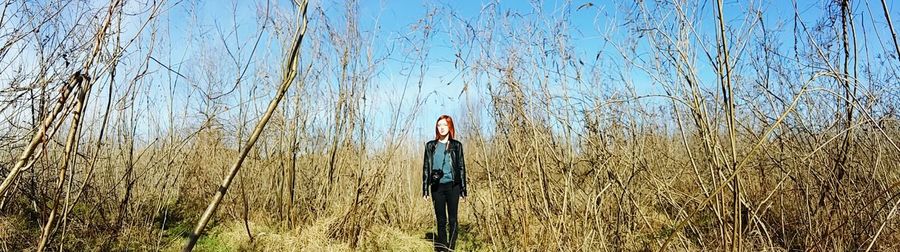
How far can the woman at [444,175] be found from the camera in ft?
15.1

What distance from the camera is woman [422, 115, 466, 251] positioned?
461 cm

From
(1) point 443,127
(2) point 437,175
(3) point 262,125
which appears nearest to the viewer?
(3) point 262,125

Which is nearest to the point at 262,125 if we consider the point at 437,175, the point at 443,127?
the point at 437,175

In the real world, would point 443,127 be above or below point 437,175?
above

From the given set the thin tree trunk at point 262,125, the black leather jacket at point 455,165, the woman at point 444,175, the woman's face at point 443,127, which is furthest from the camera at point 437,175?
the thin tree trunk at point 262,125

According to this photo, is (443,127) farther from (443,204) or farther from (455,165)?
(443,204)

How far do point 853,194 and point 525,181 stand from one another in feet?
5.22

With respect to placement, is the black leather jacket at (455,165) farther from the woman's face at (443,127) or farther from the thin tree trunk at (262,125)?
the thin tree trunk at (262,125)

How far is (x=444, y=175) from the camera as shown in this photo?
4621 millimetres

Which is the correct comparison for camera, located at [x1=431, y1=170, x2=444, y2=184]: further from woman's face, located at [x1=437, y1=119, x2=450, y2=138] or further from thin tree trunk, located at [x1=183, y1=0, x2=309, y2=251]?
thin tree trunk, located at [x1=183, y1=0, x2=309, y2=251]

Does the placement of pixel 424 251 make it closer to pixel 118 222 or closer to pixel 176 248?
pixel 176 248

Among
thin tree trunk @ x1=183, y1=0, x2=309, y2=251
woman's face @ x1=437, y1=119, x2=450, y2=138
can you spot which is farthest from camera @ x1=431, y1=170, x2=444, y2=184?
thin tree trunk @ x1=183, y1=0, x2=309, y2=251

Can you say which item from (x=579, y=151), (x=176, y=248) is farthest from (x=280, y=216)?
(x=579, y=151)

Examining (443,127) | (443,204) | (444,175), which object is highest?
(443,127)
